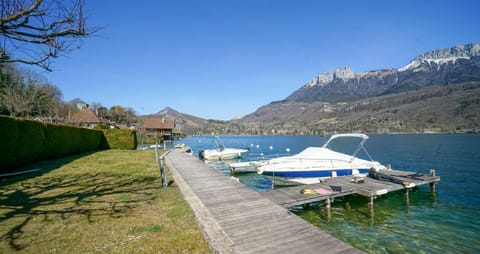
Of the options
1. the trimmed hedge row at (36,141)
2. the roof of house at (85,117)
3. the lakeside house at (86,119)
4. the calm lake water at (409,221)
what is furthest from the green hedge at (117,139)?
the calm lake water at (409,221)

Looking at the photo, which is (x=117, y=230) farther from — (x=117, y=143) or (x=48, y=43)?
(x=117, y=143)

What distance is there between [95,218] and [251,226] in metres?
4.38

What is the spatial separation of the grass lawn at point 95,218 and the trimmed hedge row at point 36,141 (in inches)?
137

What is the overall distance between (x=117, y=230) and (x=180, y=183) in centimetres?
504

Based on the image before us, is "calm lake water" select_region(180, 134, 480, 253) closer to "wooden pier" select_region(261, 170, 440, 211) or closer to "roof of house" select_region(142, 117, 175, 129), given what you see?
"wooden pier" select_region(261, 170, 440, 211)

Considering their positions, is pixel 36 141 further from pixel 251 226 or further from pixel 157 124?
pixel 157 124

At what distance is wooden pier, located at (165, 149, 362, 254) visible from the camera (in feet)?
15.6

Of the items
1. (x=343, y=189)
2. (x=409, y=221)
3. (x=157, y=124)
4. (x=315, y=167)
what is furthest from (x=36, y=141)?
(x=157, y=124)

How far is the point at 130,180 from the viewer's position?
36.6ft

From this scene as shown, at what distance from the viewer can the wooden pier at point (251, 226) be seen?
15.6 ft

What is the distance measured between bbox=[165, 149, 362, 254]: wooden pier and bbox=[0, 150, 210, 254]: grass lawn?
423mm

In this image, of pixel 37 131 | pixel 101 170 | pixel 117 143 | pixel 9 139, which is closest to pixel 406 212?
pixel 101 170

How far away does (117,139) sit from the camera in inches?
1208

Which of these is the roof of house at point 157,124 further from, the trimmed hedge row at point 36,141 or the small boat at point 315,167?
the small boat at point 315,167
